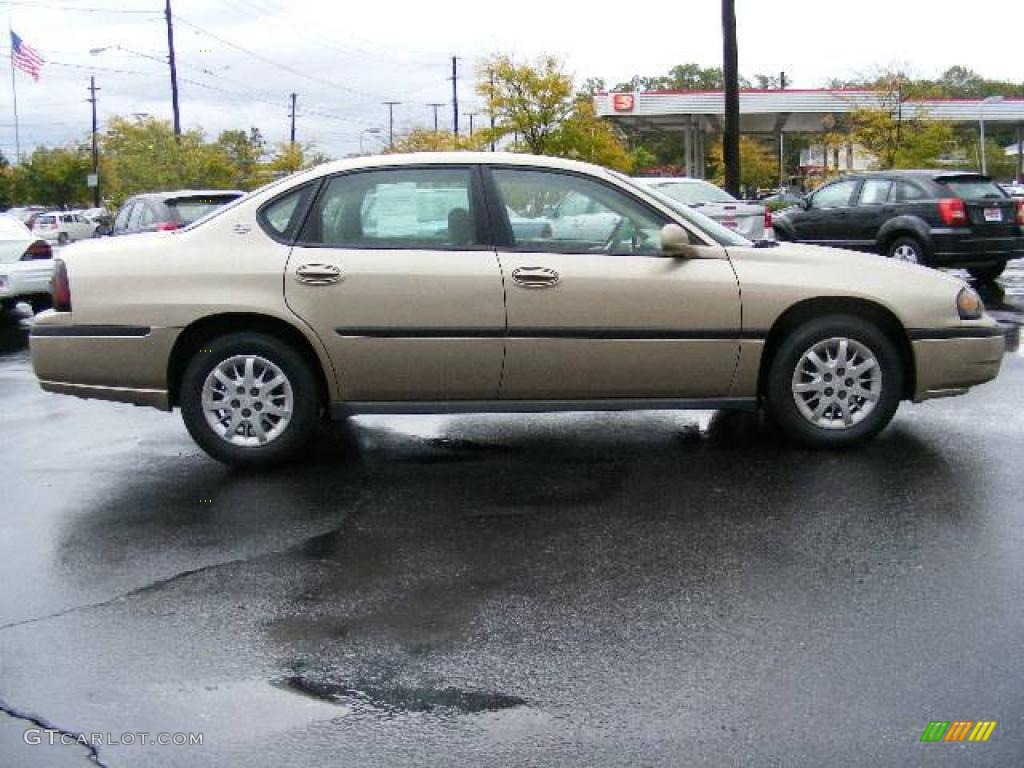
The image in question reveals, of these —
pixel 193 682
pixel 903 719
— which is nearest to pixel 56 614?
pixel 193 682

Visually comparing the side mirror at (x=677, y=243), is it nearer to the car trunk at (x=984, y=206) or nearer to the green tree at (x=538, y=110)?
the car trunk at (x=984, y=206)

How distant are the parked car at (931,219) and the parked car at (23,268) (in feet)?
34.4

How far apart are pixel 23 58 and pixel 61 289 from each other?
1812 inches

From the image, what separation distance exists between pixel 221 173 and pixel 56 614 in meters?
51.6

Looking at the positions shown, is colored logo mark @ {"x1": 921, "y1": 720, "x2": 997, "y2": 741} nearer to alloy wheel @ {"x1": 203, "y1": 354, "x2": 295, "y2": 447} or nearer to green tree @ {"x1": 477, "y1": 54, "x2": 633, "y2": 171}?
alloy wheel @ {"x1": 203, "y1": 354, "x2": 295, "y2": 447}

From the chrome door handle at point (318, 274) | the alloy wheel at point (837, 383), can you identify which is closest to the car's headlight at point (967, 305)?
the alloy wheel at point (837, 383)

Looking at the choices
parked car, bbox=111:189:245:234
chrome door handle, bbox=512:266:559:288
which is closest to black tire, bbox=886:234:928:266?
parked car, bbox=111:189:245:234

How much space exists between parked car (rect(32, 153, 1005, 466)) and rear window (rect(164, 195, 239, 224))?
868 centimetres

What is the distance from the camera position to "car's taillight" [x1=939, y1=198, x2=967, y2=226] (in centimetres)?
1567

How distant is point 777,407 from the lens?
21.4ft

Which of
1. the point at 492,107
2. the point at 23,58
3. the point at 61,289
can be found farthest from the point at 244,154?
the point at 61,289

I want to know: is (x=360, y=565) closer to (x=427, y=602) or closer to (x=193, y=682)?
(x=427, y=602)

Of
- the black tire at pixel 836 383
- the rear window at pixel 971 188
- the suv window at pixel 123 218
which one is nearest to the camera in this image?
the black tire at pixel 836 383

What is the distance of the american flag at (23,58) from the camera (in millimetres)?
47312
